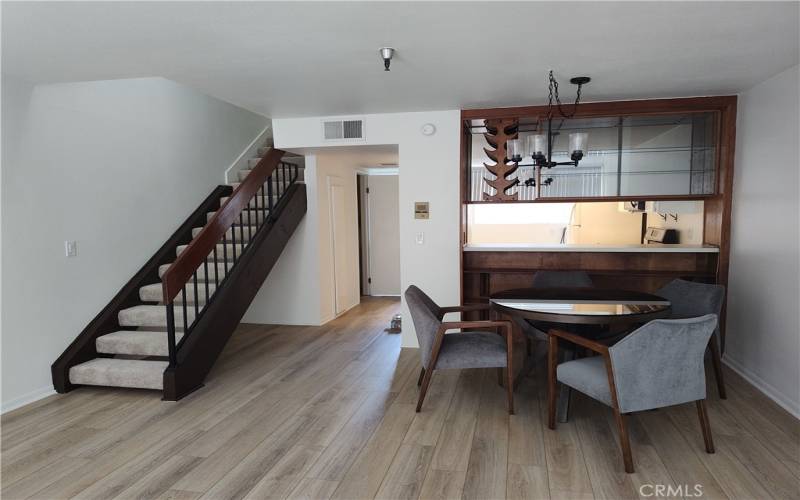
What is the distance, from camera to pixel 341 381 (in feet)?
12.4

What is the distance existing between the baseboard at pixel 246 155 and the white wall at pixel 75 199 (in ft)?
2.91

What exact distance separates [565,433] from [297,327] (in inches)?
140

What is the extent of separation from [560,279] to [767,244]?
1.48 metres

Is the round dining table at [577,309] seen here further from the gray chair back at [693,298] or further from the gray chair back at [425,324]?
the gray chair back at [425,324]

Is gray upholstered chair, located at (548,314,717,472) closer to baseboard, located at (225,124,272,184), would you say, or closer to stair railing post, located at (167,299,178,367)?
stair railing post, located at (167,299,178,367)

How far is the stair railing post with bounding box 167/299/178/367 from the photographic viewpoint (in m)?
3.37

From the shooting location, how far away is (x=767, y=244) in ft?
11.4

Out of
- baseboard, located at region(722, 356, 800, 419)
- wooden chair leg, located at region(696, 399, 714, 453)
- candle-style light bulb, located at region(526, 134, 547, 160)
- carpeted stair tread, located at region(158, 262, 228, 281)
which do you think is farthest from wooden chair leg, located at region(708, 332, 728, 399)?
carpeted stair tread, located at region(158, 262, 228, 281)

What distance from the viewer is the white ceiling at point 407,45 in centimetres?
228

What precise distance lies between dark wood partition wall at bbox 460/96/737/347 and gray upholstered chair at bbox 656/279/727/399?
716mm

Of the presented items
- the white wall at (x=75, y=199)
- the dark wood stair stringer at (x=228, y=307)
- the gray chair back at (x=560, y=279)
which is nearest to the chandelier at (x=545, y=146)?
the gray chair back at (x=560, y=279)

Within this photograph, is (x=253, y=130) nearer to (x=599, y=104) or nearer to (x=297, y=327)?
(x=297, y=327)

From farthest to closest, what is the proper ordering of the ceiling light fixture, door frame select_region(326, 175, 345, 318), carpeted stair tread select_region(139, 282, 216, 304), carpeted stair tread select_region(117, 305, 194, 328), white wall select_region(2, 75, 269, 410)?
door frame select_region(326, 175, 345, 318) < carpeted stair tread select_region(139, 282, 216, 304) < carpeted stair tread select_region(117, 305, 194, 328) < white wall select_region(2, 75, 269, 410) < the ceiling light fixture

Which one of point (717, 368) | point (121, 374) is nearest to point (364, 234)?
point (121, 374)
